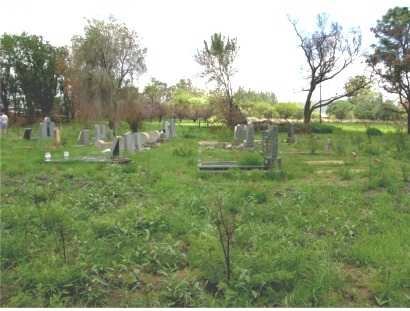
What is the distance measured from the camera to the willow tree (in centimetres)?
2948

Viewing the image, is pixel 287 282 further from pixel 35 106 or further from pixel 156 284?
pixel 35 106

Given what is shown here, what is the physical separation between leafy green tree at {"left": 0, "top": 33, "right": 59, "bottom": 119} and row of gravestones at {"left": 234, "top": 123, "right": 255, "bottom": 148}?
2743cm

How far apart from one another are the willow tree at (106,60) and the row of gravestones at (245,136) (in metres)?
14.5

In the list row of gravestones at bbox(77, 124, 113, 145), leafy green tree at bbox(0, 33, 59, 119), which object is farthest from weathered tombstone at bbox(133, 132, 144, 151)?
leafy green tree at bbox(0, 33, 59, 119)

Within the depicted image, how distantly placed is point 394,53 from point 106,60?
22.0 m

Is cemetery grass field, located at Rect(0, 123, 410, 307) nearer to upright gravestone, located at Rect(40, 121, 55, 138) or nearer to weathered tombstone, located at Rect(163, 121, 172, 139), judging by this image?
upright gravestone, located at Rect(40, 121, 55, 138)

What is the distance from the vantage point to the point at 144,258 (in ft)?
11.9

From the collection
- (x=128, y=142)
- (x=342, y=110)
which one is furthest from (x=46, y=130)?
(x=342, y=110)

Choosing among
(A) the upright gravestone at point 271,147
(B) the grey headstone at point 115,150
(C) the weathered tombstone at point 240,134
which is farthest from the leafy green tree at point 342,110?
(B) the grey headstone at point 115,150

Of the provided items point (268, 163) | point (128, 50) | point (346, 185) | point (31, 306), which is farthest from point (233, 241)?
point (128, 50)

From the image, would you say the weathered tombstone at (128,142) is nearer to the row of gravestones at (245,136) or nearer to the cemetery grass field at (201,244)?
the row of gravestones at (245,136)

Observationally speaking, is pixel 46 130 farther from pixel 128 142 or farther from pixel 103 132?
pixel 128 142

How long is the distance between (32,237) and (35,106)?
125 feet

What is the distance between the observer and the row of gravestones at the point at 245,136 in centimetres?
1536
